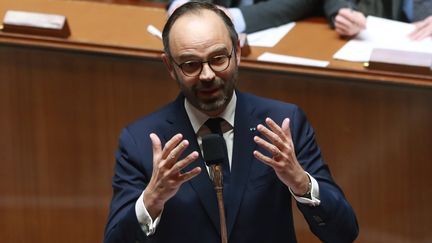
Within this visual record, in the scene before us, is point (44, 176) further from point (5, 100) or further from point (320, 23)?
point (320, 23)

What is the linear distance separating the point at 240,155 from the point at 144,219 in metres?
0.15

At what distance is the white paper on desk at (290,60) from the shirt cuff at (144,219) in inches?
27.5

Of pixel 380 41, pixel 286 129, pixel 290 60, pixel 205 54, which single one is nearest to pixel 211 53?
pixel 205 54

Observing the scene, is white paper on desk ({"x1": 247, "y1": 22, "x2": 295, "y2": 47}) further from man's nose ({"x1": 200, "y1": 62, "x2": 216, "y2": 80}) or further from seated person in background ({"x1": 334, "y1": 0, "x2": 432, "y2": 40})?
man's nose ({"x1": 200, "y1": 62, "x2": 216, "y2": 80})

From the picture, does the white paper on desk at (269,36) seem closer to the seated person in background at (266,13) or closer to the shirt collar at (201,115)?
the seated person in background at (266,13)

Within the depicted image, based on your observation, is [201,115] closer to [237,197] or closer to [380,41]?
[237,197]

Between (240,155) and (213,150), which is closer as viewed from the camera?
(213,150)

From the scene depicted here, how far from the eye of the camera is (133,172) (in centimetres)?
119

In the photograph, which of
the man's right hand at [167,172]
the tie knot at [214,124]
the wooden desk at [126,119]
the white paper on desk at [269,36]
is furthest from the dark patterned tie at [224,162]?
the white paper on desk at [269,36]

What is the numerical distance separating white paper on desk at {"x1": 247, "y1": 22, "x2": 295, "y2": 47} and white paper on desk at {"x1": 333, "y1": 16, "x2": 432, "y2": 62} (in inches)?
5.5

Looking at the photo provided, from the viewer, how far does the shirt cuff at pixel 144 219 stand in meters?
1.12

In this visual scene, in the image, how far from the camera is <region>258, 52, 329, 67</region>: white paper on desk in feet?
5.78

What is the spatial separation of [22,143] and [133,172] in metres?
0.75

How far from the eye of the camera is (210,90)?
1.15 metres
